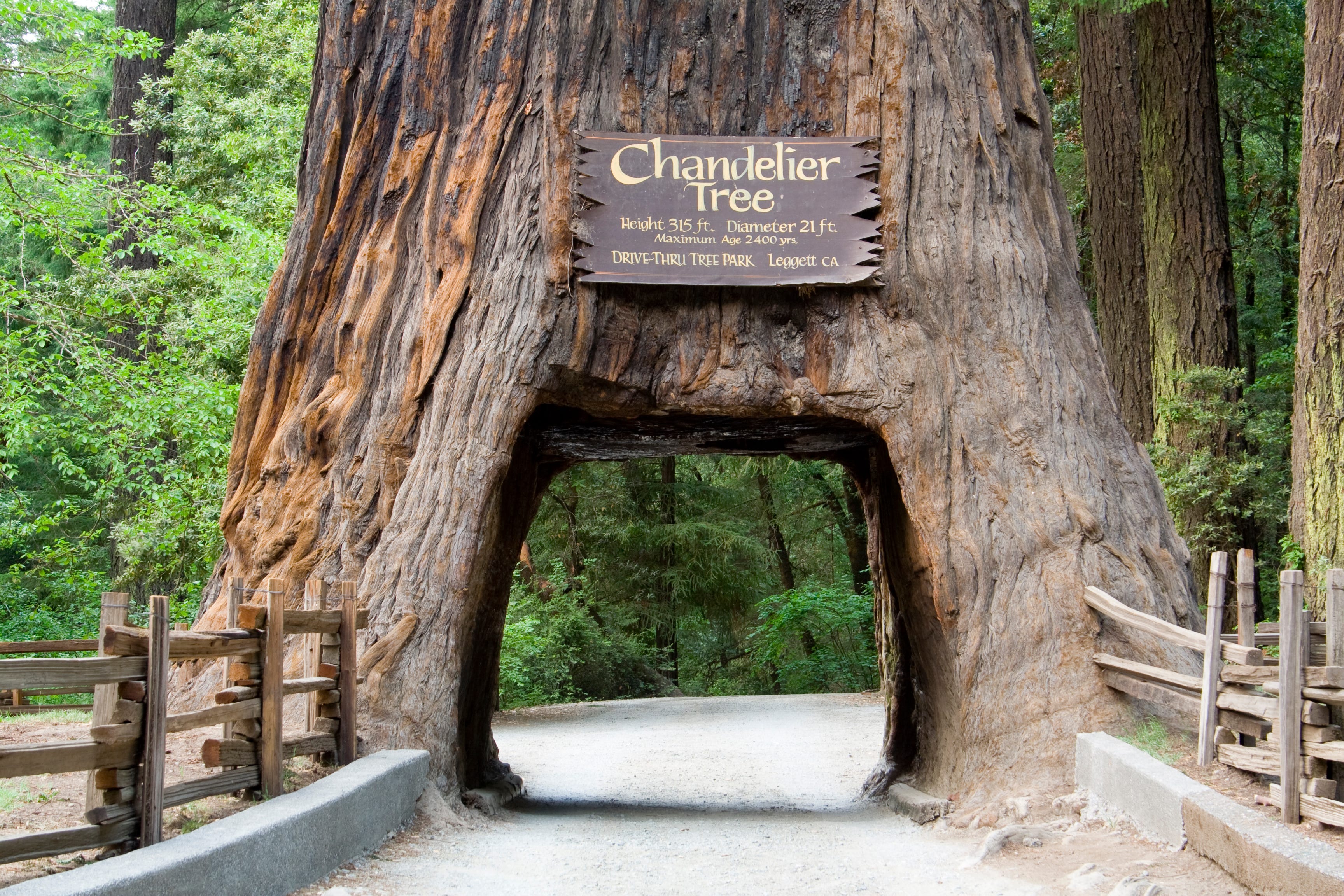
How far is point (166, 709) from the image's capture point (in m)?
5.59

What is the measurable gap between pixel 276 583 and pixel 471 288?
11.1 feet

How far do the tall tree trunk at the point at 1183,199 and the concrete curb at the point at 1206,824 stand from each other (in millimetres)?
6879

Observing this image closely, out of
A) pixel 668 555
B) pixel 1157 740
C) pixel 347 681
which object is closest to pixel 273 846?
pixel 347 681

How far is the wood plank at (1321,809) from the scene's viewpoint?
4.63 meters

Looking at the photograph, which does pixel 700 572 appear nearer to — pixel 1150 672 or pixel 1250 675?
pixel 1150 672

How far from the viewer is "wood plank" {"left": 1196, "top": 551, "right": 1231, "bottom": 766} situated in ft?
19.5

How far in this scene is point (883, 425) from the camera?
8.45 meters

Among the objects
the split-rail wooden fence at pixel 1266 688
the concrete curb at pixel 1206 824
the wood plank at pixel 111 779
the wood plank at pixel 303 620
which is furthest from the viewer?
the wood plank at pixel 303 620

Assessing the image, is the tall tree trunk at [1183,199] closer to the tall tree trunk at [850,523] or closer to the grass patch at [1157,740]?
the grass patch at [1157,740]

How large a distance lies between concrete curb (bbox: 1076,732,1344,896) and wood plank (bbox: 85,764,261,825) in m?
4.35

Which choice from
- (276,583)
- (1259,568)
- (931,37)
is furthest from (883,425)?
(1259,568)

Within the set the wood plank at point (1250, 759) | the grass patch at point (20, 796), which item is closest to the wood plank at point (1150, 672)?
the wood plank at point (1250, 759)

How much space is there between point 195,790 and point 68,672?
1261mm

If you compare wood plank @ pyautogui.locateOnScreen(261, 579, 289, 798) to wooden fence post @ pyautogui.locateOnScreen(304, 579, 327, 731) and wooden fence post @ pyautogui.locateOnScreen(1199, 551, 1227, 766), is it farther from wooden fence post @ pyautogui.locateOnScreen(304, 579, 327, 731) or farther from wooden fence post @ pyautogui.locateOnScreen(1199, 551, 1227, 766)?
wooden fence post @ pyautogui.locateOnScreen(1199, 551, 1227, 766)
